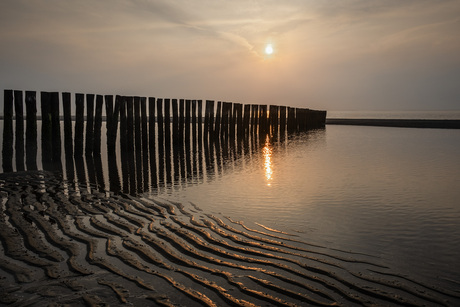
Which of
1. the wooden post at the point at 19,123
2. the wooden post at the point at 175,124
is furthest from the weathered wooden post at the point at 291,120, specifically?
the wooden post at the point at 19,123

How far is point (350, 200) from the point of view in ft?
17.1

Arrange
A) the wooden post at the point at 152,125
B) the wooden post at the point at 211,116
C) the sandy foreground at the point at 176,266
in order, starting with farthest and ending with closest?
1. the wooden post at the point at 211,116
2. the wooden post at the point at 152,125
3. the sandy foreground at the point at 176,266

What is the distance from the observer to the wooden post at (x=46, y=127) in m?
9.95

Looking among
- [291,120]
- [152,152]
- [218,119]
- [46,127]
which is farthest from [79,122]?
[291,120]

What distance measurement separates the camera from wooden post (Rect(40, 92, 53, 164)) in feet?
32.6

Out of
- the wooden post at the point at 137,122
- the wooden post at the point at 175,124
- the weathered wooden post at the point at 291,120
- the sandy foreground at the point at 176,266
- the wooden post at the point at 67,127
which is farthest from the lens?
the weathered wooden post at the point at 291,120

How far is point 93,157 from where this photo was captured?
34.5ft

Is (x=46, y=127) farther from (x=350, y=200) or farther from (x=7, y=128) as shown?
(x=350, y=200)

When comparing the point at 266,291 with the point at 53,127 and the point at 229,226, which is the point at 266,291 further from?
the point at 53,127

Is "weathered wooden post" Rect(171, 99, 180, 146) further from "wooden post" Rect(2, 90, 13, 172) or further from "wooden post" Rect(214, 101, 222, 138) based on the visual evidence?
"wooden post" Rect(2, 90, 13, 172)

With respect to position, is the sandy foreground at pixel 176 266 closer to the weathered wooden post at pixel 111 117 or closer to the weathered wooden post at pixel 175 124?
the weathered wooden post at pixel 111 117

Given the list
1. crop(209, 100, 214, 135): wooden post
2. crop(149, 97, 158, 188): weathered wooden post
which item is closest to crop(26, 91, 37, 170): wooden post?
crop(149, 97, 158, 188): weathered wooden post

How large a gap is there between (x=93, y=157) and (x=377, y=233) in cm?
896

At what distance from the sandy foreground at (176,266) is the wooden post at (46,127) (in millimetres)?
6337
